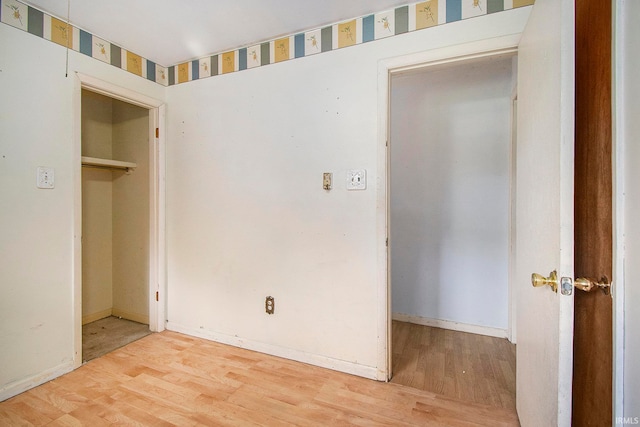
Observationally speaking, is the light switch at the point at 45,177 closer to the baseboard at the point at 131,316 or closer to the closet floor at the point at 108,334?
the closet floor at the point at 108,334

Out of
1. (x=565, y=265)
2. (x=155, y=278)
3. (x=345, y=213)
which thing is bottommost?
(x=155, y=278)

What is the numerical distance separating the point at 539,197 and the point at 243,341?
2.17 meters

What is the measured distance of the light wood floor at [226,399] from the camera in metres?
1.56

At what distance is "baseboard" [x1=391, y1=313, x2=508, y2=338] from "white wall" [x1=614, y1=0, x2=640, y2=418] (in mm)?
1988

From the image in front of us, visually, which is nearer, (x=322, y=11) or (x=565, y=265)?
(x=565, y=265)

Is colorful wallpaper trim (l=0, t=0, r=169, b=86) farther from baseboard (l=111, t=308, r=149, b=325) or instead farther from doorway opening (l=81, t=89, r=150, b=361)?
baseboard (l=111, t=308, r=149, b=325)

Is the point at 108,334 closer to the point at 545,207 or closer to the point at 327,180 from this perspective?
the point at 327,180

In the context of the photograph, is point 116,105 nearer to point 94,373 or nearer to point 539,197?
point 94,373

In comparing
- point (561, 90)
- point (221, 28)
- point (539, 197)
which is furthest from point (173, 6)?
point (539, 197)

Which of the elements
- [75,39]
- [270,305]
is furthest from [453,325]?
[75,39]

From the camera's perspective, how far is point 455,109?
8.96 ft

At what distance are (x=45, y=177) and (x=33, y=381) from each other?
1.27m

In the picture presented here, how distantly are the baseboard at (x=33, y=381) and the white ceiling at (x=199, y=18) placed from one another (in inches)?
90.0

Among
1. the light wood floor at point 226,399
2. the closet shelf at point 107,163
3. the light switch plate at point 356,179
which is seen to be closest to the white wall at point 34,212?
the light wood floor at point 226,399
